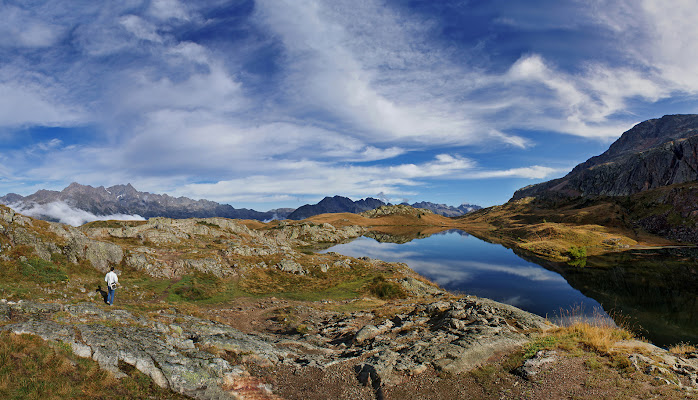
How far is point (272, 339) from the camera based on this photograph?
66.1 ft

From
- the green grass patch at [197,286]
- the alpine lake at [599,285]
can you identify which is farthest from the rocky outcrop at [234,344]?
the alpine lake at [599,285]

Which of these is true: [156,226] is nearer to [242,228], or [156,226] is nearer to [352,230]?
[242,228]

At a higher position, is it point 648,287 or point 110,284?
point 110,284

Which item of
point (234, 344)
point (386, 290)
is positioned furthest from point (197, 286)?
point (386, 290)

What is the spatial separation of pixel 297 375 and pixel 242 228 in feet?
319

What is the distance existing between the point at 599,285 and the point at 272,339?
206 ft

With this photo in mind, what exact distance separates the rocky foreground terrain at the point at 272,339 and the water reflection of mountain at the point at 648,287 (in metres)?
24.2

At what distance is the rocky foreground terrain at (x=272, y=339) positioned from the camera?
12.5m

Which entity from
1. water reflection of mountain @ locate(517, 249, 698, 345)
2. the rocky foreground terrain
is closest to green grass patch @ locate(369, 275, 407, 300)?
the rocky foreground terrain

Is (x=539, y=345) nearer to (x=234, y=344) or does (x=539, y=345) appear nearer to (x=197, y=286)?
(x=234, y=344)

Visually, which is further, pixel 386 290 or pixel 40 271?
pixel 386 290

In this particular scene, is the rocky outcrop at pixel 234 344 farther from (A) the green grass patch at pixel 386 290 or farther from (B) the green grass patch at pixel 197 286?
(A) the green grass patch at pixel 386 290

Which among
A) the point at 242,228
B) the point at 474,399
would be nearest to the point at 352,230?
the point at 242,228

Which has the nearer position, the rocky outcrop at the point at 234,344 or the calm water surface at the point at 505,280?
the rocky outcrop at the point at 234,344
